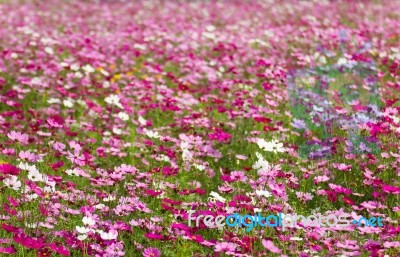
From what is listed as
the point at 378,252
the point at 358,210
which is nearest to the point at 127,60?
the point at 358,210

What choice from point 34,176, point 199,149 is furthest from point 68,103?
point 34,176

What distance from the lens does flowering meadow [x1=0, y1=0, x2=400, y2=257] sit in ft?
12.6

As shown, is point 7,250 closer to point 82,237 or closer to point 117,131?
point 82,237

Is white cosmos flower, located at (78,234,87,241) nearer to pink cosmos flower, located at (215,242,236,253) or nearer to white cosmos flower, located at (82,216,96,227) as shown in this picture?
white cosmos flower, located at (82,216,96,227)

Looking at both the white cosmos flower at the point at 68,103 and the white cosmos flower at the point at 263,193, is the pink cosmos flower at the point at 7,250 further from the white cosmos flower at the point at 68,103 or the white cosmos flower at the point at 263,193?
the white cosmos flower at the point at 68,103

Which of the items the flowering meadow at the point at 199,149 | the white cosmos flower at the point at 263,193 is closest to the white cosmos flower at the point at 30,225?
the flowering meadow at the point at 199,149

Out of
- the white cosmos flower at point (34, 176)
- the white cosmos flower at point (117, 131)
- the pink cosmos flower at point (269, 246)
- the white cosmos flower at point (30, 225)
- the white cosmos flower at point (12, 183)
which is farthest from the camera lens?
the white cosmos flower at point (117, 131)

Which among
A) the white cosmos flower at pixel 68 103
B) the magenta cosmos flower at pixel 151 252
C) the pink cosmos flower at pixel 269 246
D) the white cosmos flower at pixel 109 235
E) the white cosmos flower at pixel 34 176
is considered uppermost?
the pink cosmos flower at pixel 269 246

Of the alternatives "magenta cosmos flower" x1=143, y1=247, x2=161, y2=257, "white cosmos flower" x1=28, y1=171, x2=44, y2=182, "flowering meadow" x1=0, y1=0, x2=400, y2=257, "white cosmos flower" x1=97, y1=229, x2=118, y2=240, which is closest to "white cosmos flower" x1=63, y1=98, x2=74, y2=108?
"flowering meadow" x1=0, y1=0, x2=400, y2=257

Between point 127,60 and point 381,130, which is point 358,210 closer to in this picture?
point 381,130

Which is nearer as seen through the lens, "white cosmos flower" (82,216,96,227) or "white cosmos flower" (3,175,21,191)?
"white cosmos flower" (82,216,96,227)

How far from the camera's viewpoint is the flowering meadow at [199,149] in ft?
12.6

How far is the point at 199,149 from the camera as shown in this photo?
17.3 ft

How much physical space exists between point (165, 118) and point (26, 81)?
1.47 m
